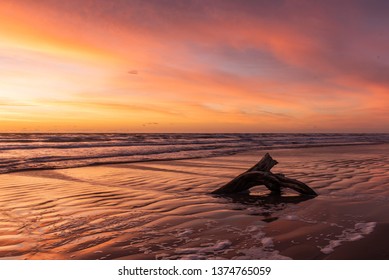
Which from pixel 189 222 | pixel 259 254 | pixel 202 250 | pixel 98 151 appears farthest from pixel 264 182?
pixel 98 151

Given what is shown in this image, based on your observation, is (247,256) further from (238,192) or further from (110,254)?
(238,192)

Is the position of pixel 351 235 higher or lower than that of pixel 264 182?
lower

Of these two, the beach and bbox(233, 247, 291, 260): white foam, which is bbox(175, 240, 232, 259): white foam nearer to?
Result: the beach

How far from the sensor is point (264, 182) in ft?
30.8

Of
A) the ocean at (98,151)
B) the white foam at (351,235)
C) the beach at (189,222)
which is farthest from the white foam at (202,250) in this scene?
the ocean at (98,151)

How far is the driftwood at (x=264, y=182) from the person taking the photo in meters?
9.22

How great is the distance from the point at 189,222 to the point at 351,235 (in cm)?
298

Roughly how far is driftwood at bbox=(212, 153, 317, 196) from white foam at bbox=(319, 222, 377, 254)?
306 centimetres

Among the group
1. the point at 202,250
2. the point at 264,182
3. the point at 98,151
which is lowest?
the point at 202,250

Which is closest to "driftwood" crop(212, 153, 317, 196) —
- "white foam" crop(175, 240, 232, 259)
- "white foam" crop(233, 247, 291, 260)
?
"white foam" crop(175, 240, 232, 259)

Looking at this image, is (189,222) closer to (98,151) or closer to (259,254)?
(259,254)

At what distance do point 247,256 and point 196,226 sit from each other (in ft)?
5.44

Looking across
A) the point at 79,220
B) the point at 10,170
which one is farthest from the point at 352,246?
the point at 10,170

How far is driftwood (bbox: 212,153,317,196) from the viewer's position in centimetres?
922
